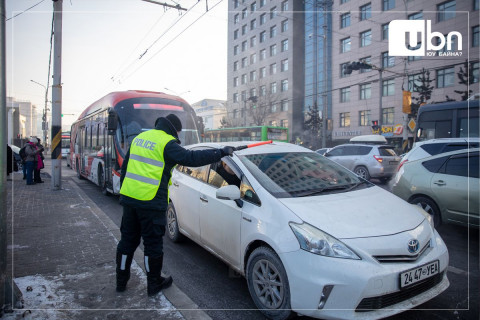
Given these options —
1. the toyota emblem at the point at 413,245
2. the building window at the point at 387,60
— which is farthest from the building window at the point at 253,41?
the toyota emblem at the point at 413,245

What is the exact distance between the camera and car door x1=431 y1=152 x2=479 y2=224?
4938 millimetres

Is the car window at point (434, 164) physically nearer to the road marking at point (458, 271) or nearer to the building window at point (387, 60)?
the road marking at point (458, 271)

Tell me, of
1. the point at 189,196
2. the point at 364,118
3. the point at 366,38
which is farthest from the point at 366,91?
the point at 189,196

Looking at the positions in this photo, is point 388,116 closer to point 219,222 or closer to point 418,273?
point 219,222

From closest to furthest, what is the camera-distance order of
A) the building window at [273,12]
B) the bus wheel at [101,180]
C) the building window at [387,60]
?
the bus wheel at [101,180]
the building window at [387,60]
the building window at [273,12]

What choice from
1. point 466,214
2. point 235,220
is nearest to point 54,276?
point 235,220

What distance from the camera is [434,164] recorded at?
5676 millimetres

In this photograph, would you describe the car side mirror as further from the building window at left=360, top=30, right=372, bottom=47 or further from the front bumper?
the building window at left=360, top=30, right=372, bottom=47

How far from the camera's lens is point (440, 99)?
89.7 feet

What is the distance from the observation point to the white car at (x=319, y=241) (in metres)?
2.48

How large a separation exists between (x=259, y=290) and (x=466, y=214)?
384 centimetres

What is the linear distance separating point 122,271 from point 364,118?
1393 inches

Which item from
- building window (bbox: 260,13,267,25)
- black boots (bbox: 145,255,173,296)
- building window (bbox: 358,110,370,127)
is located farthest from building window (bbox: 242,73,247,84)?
black boots (bbox: 145,255,173,296)

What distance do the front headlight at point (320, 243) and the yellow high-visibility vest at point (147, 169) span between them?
1.44m
